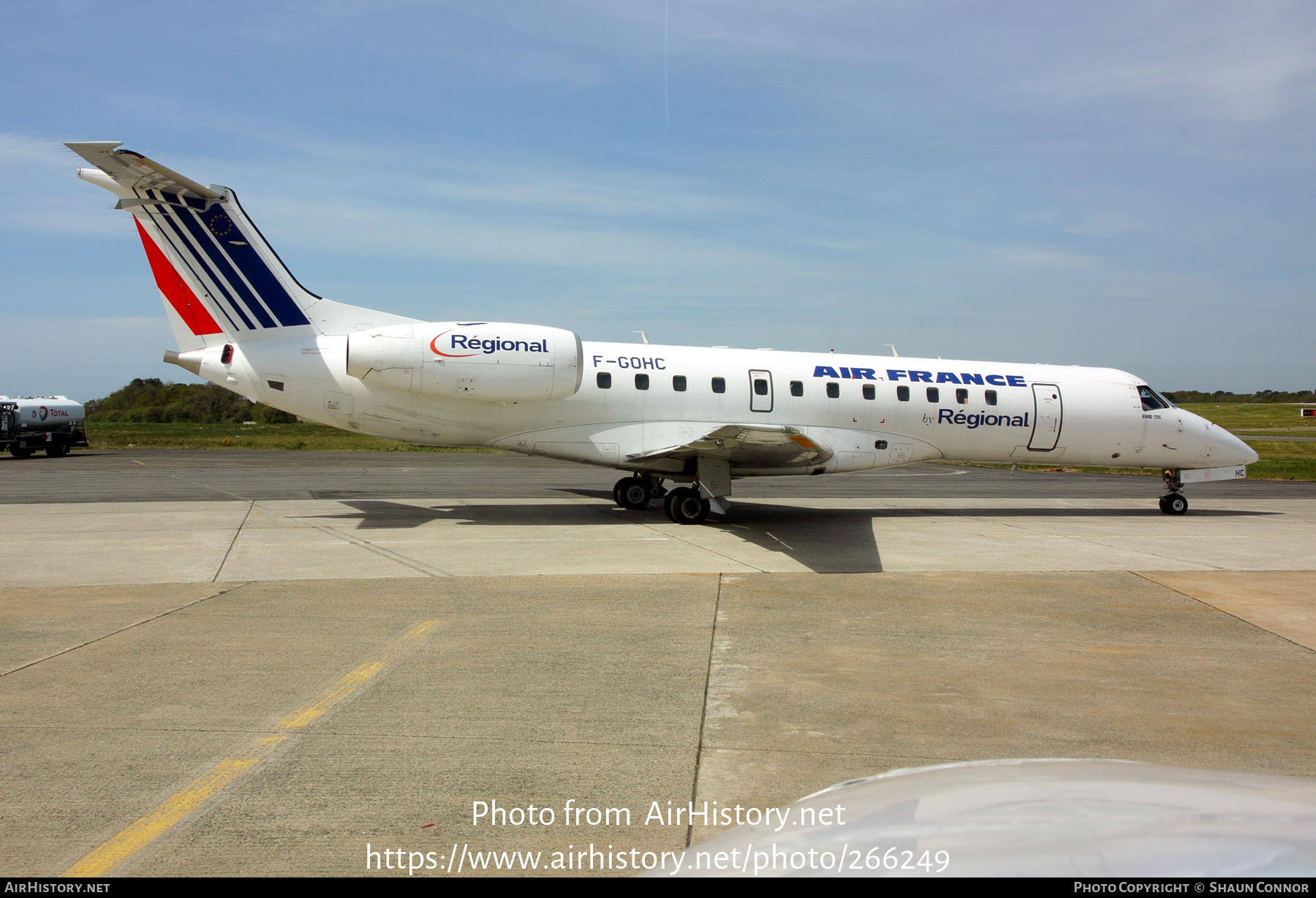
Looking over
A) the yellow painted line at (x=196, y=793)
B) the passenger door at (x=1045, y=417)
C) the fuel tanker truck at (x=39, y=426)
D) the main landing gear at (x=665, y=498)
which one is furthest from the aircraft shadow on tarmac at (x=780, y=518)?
the fuel tanker truck at (x=39, y=426)

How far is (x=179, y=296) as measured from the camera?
45.0 feet

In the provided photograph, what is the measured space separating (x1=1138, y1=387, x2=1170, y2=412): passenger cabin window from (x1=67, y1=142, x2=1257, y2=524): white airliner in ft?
0.11

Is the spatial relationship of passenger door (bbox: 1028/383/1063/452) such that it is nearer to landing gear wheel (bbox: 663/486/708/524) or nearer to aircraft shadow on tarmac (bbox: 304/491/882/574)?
aircraft shadow on tarmac (bbox: 304/491/882/574)

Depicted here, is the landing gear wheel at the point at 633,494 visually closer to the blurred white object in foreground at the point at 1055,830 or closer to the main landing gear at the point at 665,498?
the main landing gear at the point at 665,498

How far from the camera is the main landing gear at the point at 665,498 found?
48.2 feet

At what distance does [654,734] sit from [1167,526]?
14.2 metres

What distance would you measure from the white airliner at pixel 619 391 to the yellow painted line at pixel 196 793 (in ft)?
26.8

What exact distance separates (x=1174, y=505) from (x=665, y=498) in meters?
10.6

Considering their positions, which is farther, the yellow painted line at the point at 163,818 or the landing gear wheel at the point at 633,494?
the landing gear wheel at the point at 633,494

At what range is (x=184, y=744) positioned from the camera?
471 centimetres

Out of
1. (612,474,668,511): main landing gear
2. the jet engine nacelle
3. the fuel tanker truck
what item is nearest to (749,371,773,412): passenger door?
(612,474,668,511): main landing gear

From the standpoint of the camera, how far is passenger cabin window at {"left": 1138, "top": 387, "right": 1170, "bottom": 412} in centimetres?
1730
